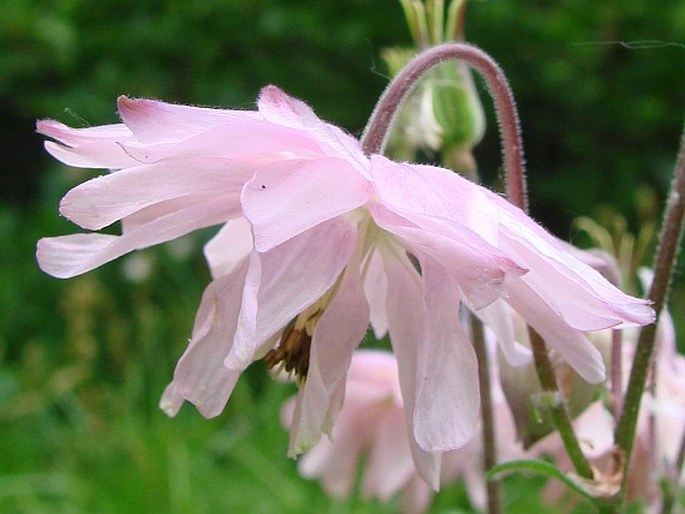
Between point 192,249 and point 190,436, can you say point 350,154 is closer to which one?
point 190,436

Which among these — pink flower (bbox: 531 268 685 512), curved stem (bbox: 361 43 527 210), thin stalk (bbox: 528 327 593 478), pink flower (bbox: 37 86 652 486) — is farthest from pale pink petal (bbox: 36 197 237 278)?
pink flower (bbox: 531 268 685 512)

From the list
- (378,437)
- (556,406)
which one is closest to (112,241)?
(556,406)

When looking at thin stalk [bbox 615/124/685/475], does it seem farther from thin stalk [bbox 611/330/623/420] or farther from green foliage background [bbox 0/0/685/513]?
green foliage background [bbox 0/0/685/513]

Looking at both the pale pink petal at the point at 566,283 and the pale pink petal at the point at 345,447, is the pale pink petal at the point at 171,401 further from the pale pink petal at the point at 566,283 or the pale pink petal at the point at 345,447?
the pale pink petal at the point at 345,447

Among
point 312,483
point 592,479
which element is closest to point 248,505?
point 312,483

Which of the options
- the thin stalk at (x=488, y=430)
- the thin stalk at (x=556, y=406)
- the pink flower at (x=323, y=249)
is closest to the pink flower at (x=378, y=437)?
the thin stalk at (x=488, y=430)

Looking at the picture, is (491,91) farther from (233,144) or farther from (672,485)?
(672,485)
